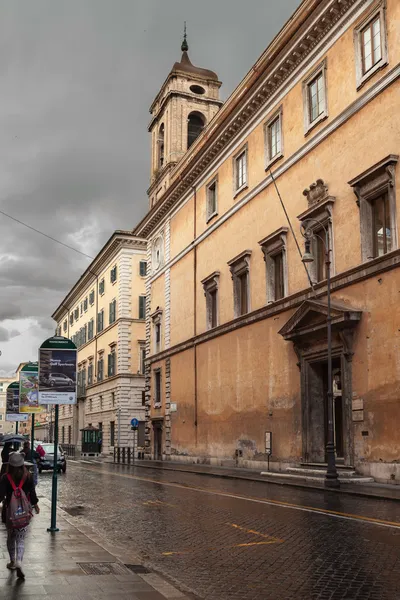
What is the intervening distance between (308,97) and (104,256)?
4082cm

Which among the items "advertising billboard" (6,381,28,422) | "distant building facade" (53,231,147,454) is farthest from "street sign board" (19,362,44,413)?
"distant building facade" (53,231,147,454)

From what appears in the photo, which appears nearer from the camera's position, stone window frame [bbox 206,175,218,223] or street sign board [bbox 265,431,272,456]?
street sign board [bbox 265,431,272,456]

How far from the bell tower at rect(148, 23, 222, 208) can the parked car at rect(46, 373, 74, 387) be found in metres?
38.1

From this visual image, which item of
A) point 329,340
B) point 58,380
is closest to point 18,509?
point 58,380

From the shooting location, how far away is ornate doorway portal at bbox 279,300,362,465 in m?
22.8

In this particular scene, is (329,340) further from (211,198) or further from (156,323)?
(156,323)

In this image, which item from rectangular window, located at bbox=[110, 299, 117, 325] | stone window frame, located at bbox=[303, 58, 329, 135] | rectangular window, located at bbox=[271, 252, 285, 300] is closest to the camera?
stone window frame, located at bbox=[303, 58, 329, 135]

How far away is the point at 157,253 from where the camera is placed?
154ft

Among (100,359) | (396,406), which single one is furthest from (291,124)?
(100,359)

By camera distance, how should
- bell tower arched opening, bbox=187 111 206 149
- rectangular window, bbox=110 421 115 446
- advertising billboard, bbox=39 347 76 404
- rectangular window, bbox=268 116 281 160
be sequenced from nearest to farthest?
1. advertising billboard, bbox=39 347 76 404
2. rectangular window, bbox=268 116 281 160
3. bell tower arched opening, bbox=187 111 206 149
4. rectangular window, bbox=110 421 115 446

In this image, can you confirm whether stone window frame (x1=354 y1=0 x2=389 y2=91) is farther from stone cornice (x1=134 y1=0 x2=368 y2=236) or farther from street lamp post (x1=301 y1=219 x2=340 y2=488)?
street lamp post (x1=301 y1=219 x2=340 y2=488)

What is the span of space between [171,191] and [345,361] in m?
21.4

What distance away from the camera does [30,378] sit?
21.2 metres

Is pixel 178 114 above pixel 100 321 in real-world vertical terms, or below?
above
